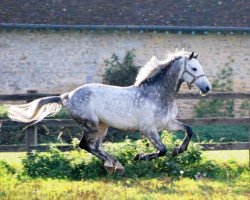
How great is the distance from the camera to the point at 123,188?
1205 cm

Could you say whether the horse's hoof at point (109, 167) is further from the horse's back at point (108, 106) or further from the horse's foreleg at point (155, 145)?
the horse's back at point (108, 106)

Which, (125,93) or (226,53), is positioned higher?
(125,93)

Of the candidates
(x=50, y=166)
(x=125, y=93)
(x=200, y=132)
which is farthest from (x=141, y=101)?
(x=200, y=132)

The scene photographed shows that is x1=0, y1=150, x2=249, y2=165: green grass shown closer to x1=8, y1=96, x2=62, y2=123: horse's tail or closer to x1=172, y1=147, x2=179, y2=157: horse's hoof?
x1=8, y1=96, x2=62, y2=123: horse's tail

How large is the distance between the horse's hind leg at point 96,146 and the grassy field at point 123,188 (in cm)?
22

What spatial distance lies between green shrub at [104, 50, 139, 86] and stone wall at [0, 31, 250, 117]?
8.8 inches

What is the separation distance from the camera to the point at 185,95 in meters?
15.6

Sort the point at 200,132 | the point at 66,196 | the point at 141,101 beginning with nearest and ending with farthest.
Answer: the point at 66,196
the point at 141,101
the point at 200,132

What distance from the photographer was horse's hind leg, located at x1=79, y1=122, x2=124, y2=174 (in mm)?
13039

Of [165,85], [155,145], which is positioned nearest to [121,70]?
[165,85]

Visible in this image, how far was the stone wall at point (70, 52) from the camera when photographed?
2708 cm

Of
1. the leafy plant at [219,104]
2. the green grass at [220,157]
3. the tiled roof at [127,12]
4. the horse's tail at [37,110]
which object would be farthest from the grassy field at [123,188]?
the tiled roof at [127,12]

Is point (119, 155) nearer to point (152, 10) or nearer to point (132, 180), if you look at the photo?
point (132, 180)

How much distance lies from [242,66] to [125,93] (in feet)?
50.2
